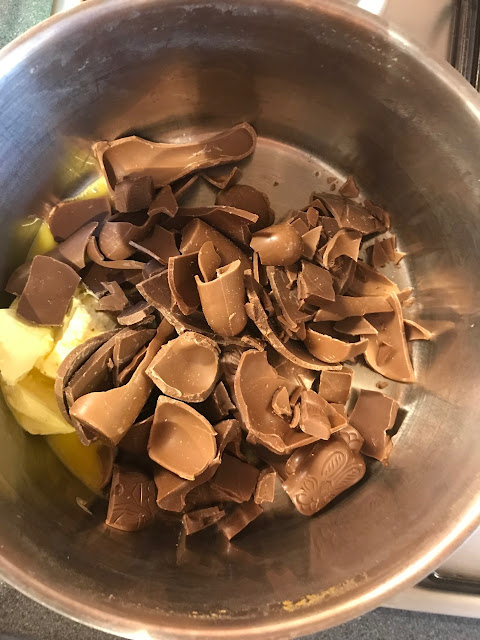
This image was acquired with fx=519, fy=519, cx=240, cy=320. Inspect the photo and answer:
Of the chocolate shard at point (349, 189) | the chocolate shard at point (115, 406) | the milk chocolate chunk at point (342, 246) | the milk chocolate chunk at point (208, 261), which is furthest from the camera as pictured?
the chocolate shard at point (349, 189)

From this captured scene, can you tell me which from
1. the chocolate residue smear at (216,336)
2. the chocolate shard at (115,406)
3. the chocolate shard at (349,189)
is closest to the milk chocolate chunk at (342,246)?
the chocolate residue smear at (216,336)

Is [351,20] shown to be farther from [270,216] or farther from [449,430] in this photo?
[449,430]

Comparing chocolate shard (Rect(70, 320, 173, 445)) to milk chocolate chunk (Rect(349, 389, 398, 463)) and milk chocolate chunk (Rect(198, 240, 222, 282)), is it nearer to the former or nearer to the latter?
milk chocolate chunk (Rect(198, 240, 222, 282))

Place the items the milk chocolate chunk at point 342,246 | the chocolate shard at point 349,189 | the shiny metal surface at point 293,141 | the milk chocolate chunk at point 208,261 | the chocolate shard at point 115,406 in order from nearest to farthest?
the shiny metal surface at point 293,141, the chocolate shard at point 115,406, the milk chocolate chunk at point 208,261, the milk chocolate chunk at point 342,246, the chocolate shard at point 349,189

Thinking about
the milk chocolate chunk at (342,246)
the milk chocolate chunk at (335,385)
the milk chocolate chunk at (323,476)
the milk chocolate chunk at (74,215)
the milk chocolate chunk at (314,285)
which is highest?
the milk chocolate chunk at (342,246)

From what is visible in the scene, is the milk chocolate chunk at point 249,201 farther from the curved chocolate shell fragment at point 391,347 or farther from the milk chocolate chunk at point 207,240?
the curved chocolate shell fragment at point 391,347

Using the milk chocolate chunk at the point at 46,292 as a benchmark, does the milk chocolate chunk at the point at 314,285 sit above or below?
above

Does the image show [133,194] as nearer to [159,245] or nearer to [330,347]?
[159,245]

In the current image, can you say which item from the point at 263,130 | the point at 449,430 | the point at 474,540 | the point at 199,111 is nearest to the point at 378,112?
the point at 263,130
